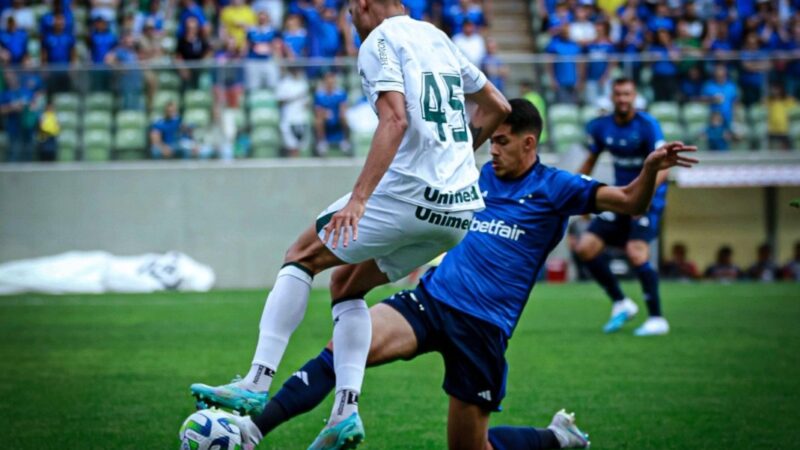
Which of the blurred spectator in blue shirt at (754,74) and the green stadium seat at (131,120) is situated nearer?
the green stadium seat at (131,120)

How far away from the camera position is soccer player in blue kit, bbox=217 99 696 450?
5.41 meters

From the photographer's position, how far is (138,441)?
20.9 ft

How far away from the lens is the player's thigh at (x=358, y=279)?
5.34 meters

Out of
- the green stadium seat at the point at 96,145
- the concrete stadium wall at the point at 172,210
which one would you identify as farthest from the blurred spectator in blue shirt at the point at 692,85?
the green stadium seat at the point at 96,145

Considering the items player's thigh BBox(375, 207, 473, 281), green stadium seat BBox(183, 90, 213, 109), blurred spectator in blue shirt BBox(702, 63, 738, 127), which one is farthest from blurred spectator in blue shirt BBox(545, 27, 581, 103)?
player's thigh BBox(375, 207, 473, 281)

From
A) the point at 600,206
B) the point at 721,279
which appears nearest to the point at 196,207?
the point at 721,279

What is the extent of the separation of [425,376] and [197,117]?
9.93m

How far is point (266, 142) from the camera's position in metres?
18.4

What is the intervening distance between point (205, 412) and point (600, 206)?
7.09 ft

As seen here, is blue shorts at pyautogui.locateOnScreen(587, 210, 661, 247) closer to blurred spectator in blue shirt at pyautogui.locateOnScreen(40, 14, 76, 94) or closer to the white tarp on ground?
the white tarp on ground

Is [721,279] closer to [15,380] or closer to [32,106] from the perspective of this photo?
[32,106]

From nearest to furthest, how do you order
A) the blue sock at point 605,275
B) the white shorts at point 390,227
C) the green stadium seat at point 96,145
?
the white shorts at point 390,227
the blue sock at point 605,275
the green stadium seat at point 96,145

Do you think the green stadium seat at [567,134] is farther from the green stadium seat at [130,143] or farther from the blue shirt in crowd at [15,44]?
the blue shirt in crowd at [15,44]

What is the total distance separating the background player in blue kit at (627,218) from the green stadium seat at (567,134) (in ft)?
21.6
